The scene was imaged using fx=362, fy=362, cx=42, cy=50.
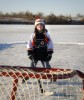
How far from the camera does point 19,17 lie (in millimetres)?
44219

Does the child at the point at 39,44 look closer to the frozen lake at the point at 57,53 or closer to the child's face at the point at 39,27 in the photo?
the child's face at the point at 39,27

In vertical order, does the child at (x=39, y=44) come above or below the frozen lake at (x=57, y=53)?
above

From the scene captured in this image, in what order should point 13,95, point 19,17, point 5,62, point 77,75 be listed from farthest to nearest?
point 19,17
point 5,62
point 13,95
point 77,75

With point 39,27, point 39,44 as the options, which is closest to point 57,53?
point 39,44

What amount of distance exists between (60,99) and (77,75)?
1439mm

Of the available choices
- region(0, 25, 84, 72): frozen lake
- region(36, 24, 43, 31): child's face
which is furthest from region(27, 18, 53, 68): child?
region(0, 25, 84, 72): frozen lake

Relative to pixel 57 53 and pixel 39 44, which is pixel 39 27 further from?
pixel 57 53

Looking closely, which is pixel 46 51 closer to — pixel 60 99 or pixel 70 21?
pixel 60 99

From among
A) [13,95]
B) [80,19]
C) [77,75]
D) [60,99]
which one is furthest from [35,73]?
[80,19]

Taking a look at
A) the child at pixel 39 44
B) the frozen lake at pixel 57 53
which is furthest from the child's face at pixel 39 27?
the frozen lake at pixel 57 53

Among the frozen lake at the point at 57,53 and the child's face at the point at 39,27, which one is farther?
the frozen lake at the point at 57,53

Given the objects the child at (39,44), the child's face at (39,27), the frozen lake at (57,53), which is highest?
the child's face at (39,27)

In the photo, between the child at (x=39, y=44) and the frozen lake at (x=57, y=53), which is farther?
the frozen lake at (x=57, y=53)

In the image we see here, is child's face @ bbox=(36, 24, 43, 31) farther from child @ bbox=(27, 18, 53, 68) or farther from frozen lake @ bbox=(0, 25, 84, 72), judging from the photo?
frozen lake @ bbox=(0, 25, 84, 72)
